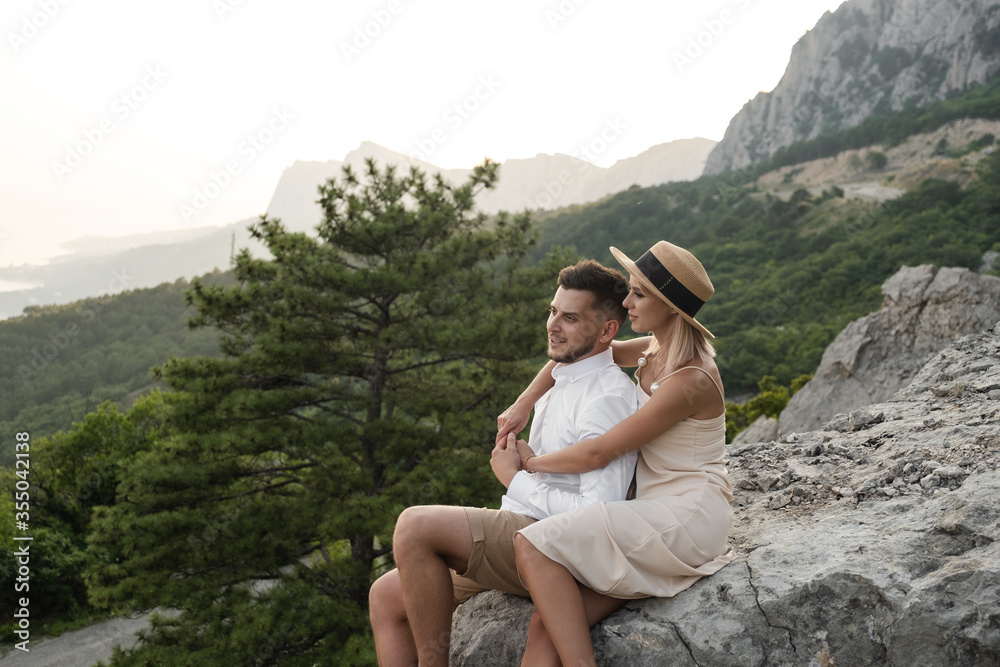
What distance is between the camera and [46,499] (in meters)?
15.2

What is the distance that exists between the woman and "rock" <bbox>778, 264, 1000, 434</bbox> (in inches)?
237

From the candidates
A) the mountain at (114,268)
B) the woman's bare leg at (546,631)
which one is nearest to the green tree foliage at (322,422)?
the woman's bare leg at (546,631)

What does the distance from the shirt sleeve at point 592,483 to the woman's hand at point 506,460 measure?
5 cm

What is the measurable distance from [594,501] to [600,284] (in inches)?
30.7

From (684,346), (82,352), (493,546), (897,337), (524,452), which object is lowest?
(897,337)

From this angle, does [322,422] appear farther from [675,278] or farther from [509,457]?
[675,278]

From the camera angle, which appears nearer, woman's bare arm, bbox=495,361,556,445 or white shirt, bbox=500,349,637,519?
white shirt, bbox=500,349,637,519

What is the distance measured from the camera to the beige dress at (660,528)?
1.87 m

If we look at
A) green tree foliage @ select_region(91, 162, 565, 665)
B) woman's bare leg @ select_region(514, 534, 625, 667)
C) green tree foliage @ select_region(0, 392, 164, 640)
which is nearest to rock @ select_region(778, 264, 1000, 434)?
green tree foliage @ select_region(91, 162, 565, 665)

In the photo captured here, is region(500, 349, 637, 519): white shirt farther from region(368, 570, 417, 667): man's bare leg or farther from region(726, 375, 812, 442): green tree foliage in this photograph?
region(726, 375, 812, 442): green tree foliage

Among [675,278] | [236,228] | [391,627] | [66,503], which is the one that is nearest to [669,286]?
[675,278]

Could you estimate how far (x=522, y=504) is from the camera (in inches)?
85.3

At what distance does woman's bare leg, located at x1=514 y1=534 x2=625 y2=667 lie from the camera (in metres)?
1.78

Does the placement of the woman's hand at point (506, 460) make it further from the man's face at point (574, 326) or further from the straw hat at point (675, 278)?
the straw hat at point (675, 278)
